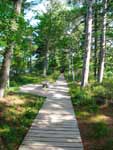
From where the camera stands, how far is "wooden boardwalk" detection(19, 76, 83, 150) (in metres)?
9.77

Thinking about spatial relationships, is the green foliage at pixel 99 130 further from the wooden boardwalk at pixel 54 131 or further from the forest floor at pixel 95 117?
the wooden boardwalk at pixel 54 131

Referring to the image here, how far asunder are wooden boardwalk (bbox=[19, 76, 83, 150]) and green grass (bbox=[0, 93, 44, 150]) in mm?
303

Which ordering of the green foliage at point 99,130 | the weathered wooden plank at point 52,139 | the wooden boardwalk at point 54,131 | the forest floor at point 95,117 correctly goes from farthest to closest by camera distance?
the green foliage at point 99,130 < the forest floor at point 95,117 < the weathered wooden plank at point 52,139 < the wooden boardwalk at point 54,131

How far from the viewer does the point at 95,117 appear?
13867 millimetres

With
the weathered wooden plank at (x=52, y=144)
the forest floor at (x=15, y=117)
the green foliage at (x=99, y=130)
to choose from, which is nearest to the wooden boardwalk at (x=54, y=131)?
the weathered wooden plank at (x=52, y=144)

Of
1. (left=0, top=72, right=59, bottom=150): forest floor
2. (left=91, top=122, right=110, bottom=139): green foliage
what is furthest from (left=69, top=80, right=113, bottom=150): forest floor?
(left=0, top=72, right=59, bottom=150): forest floor

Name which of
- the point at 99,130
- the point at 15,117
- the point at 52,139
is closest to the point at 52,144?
the point at 52,139

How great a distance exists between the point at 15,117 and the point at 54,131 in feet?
8.30

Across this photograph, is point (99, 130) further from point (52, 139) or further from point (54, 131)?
point (52, 139)

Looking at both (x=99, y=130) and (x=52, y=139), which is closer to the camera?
(x=52, y=139)

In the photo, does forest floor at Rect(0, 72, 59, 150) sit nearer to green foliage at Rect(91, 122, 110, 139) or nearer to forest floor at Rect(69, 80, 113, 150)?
forest floor at Rect(69, 80, 113, 150)

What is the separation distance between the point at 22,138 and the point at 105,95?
8006 mm

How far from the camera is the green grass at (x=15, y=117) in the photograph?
10.4 m

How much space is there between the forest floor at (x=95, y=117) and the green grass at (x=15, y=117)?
2231 millimetres
